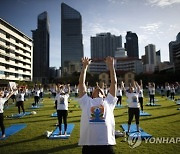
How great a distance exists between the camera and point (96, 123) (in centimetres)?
399

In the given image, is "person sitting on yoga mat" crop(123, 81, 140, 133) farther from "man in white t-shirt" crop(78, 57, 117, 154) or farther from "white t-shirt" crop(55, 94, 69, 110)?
"man in white t-shirt" crop(78, 57, 117, 154)

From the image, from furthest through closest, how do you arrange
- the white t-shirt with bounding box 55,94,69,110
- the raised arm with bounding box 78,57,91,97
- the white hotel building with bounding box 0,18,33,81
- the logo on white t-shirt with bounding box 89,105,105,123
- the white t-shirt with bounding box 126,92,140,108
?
1. the white hotel building with bounding box 0,18,33,81
2. the white t-shirt with bounding box 126,92,140,108
3. the white t-shirt with bounding box 55,94,69,110
4. the raised arm with bounding box 78,57,91,97
5. the logo on white t-shirt with bounding box 89,105,105,123

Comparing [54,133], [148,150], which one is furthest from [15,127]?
[148,150]

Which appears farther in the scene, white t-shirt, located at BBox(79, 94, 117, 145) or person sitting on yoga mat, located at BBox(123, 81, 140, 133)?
person sitting on yoga mat, located at BBox(123, 81, 140, 133)

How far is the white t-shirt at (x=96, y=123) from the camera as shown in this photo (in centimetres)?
394

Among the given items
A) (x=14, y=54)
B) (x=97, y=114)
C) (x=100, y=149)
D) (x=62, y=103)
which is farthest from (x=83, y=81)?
(x=14, y=54)

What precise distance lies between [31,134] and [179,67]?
99937 mm

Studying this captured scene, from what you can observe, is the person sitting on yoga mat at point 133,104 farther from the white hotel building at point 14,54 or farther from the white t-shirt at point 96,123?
the white hotel building at point 14,54

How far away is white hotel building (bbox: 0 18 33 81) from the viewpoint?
231ft

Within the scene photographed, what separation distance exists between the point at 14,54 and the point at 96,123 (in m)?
80.8

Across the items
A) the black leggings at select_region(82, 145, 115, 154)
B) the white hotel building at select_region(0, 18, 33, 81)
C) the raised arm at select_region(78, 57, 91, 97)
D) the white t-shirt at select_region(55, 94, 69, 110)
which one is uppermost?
the white hotel building at select_region(0, 18, 33, 81)

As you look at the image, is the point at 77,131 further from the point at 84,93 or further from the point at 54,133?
the point at 84,93

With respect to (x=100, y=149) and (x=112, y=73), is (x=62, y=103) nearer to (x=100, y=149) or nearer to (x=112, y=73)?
(x=112, y=73)

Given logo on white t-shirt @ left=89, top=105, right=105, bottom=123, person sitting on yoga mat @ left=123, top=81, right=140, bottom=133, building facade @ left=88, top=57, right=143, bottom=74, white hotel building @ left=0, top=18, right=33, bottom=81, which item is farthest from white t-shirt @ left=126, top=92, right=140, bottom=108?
building facade @ left=88, top=57, right=143, bottom=74
